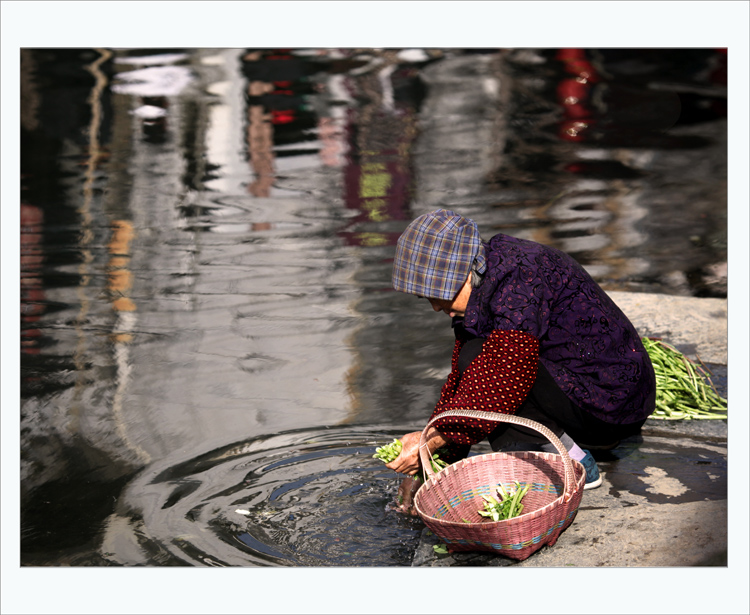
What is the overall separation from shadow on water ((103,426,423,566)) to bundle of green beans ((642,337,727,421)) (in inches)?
46.2

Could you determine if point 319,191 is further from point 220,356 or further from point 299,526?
point 299,526

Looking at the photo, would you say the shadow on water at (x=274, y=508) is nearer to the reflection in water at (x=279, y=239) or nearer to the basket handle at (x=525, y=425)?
the reflection in water at (x=279, y=239)

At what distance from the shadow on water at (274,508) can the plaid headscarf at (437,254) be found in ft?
2.95

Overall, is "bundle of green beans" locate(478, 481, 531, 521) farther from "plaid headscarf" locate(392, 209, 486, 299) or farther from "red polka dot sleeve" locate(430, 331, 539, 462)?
"plaid headscarf" locate(392, 209, 486, 299)

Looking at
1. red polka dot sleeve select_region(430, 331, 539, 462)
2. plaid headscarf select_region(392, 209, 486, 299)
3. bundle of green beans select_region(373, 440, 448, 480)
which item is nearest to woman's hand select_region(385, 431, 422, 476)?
bundle of green beans select_region(373, 440, 448, 480)

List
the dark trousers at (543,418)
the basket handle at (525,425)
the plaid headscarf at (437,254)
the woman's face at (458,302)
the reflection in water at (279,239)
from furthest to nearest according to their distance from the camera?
the reflection in water at (279,239), the dark trousers at (543,418), the woman's face at (458,302), the plaid headscarf at (437,254), the basket handle at (525,425)

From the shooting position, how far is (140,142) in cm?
947

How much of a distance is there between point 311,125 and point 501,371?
774cm

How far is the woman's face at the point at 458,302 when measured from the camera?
113 inches

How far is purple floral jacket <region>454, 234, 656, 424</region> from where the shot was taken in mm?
2824

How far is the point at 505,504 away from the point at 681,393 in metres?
1.45

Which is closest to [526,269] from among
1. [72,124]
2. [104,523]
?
[104,523]

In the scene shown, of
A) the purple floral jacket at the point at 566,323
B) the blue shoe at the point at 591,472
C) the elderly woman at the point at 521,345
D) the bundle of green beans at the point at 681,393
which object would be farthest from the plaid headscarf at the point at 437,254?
the bundle of green beans at the point at 681,393

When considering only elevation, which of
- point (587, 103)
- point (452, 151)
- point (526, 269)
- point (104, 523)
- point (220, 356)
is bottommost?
→ point (104, 523)
